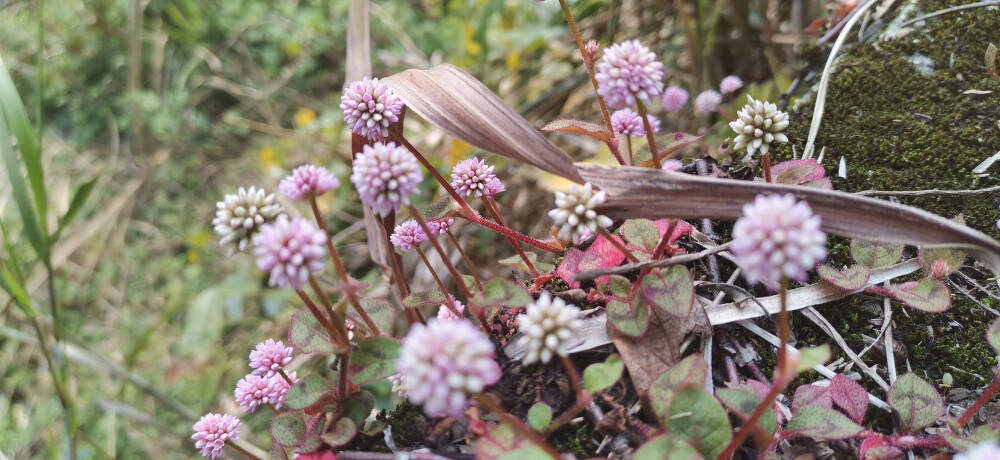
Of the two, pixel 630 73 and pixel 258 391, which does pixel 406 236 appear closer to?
pixel 258 391

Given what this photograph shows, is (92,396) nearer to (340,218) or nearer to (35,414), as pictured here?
(35,414)

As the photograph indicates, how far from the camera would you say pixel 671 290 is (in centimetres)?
86

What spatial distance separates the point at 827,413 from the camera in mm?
818

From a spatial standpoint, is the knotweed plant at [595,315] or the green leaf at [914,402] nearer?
the knotweed plant at [595,315]

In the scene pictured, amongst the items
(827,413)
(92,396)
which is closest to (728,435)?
(827,413)

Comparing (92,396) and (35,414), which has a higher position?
(92,396)

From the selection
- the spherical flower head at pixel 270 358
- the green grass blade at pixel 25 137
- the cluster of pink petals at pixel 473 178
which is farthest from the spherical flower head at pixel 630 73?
the green grass blade at pixel 25 137

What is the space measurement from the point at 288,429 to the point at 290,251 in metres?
0.37

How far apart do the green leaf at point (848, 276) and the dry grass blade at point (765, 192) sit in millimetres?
135

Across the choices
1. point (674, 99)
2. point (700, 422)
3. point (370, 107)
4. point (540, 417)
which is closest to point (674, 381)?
point (700, 422)

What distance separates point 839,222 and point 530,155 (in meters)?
0.44

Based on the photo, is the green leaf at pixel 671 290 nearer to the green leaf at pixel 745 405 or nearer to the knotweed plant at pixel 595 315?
the knotweed plant at pixel 595 315

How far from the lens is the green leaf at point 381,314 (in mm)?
999

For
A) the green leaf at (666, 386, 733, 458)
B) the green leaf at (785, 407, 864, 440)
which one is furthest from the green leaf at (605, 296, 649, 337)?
the green leaf at (785, 407, 864, 440)
